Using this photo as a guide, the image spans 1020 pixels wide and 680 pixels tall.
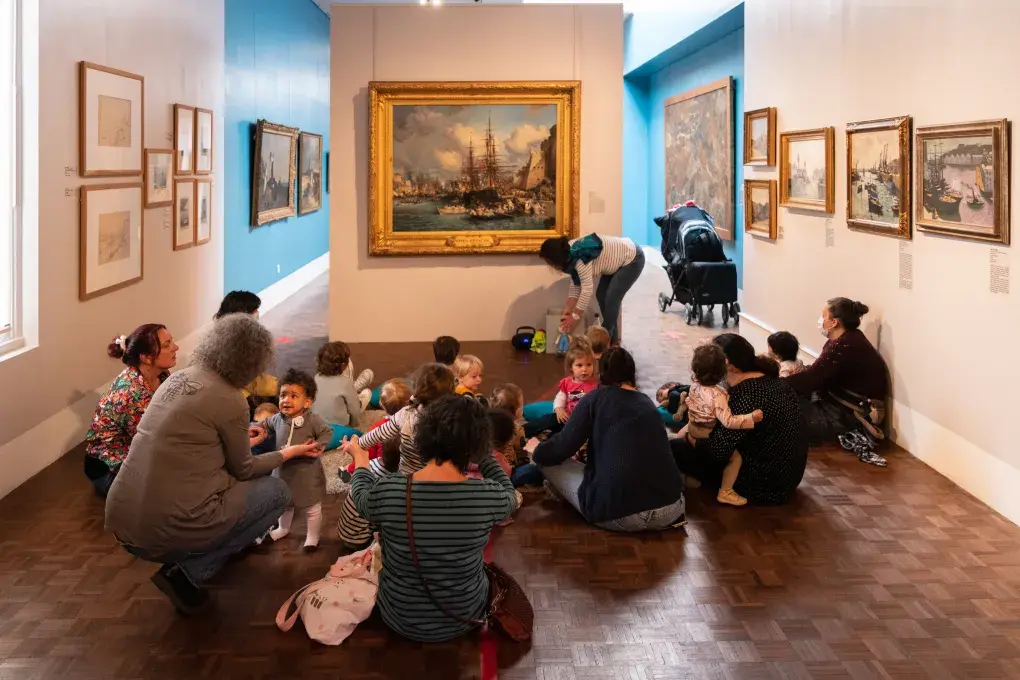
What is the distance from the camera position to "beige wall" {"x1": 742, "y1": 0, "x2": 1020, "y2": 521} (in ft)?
24.5

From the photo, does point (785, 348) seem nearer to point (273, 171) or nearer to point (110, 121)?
point (110, 121)

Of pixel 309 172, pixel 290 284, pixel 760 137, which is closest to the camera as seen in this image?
pixel 760 137

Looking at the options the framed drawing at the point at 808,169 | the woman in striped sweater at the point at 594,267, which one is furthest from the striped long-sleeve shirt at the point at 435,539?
the woman in striped sweater at the point at 594,267

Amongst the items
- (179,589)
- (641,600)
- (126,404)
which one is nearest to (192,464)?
(179,589)

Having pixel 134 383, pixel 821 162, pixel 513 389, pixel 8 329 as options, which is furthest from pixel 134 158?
pixel 821 162

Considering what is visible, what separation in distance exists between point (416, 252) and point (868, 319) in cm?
677

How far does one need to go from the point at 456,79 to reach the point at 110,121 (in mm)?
5522

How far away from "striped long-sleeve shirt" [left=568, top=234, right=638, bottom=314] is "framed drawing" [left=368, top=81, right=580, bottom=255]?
1196 millimetres

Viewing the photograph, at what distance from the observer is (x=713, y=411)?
7500 mm

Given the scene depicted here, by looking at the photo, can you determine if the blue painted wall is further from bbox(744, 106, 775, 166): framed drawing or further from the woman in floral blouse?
the woman in floral blouse

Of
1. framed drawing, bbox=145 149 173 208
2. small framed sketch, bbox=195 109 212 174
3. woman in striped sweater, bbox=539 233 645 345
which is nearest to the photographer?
framed drawing, bbox=145 149 173 208

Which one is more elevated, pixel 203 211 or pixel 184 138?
pixel 184 138

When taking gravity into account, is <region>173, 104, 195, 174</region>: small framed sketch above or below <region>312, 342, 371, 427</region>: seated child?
above

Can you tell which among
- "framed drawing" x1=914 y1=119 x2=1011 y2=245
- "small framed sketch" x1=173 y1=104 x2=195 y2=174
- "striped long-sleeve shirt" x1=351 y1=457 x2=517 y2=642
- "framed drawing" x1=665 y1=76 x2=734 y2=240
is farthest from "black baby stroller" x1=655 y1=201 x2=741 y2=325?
"striped long-sleeve shirt" x1=351 y1=457 x2=517 y2=642
